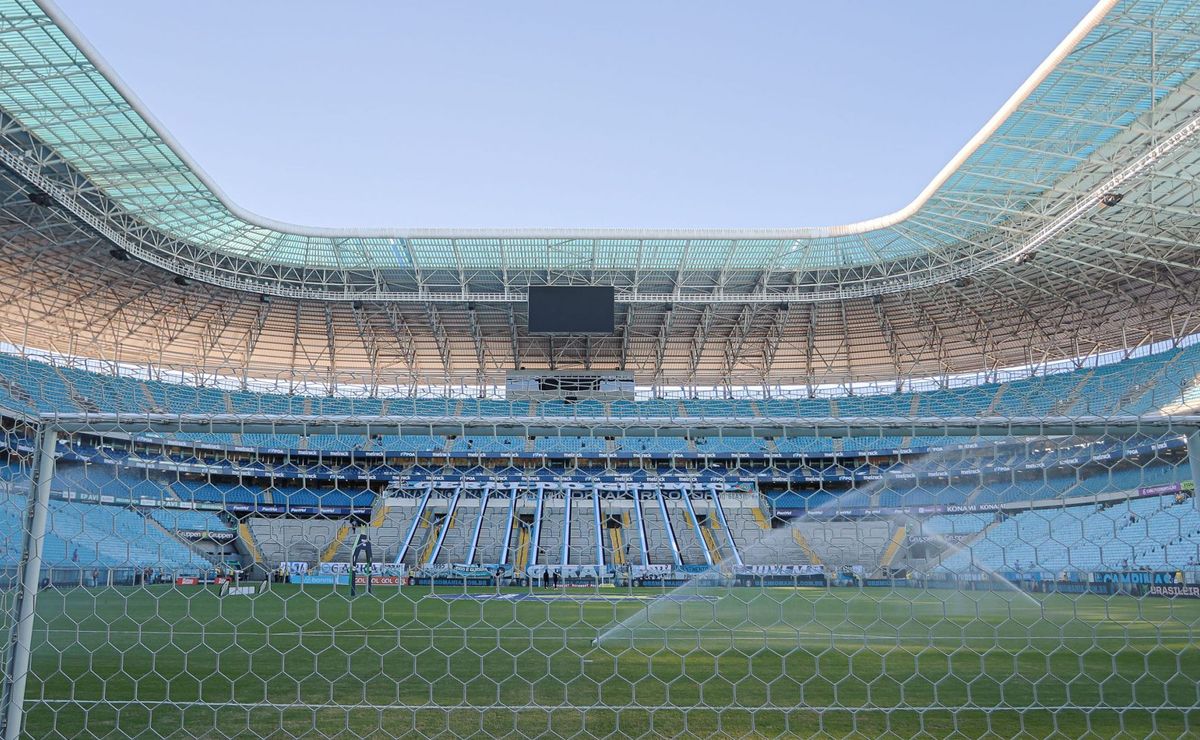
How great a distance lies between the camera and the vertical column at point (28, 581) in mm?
4117

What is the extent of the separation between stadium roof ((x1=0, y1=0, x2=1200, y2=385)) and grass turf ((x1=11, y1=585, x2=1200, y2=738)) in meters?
14.9

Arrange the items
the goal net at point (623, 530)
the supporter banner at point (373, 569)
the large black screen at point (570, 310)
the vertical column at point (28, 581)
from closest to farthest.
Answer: the vertical column at point (28, 581) → the goal net at point (623, 530) → the supporter banner at point (373, 569) → the large black screen at point (570, 310)

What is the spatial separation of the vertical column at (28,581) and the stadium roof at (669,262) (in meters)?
17.2

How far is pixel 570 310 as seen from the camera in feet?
97.3

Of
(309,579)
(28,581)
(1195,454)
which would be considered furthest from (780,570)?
(28,581)

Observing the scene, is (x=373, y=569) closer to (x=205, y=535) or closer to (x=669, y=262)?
(x=205, y=535)

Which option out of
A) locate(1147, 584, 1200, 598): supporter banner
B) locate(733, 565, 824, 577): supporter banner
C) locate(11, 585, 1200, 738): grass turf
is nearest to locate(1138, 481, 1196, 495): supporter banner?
locate(11, 585, 1200, 738): grass turf

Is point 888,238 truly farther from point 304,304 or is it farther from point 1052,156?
point 304,304

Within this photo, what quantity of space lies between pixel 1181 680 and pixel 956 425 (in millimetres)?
4696

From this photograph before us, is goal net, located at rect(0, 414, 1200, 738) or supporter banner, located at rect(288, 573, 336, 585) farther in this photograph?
supporter banner, located at rect(288, 573, 336, 585)

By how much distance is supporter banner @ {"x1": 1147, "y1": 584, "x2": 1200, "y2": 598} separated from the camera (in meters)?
6.62

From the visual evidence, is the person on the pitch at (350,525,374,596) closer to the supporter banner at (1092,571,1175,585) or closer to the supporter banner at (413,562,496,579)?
the supporter banner at (413,562,496,579)

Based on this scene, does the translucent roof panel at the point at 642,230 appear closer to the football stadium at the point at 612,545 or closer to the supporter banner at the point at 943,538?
the football stadium at the point at 612,545

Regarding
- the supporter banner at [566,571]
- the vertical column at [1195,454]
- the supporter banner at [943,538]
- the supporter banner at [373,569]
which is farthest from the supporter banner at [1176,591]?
the supporter banner at [373,569]
